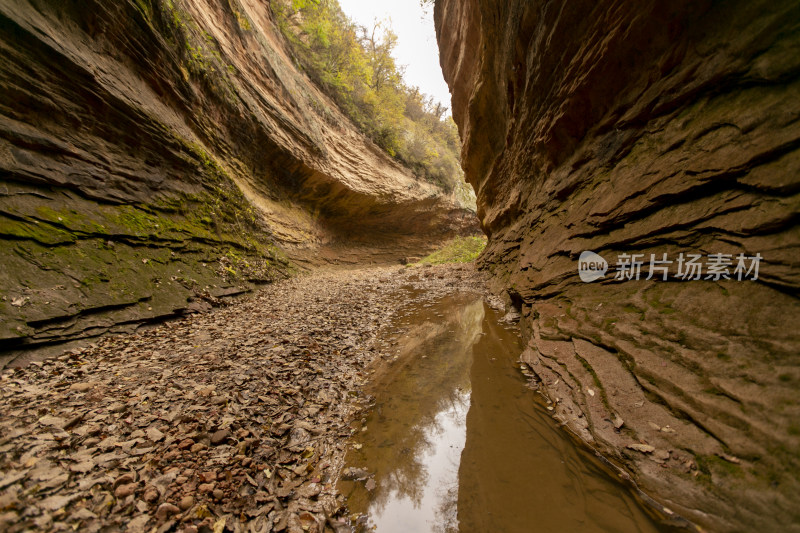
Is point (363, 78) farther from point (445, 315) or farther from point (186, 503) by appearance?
point (186, 503)

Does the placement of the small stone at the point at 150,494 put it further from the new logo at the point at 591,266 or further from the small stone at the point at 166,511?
the new logo at the point at 591,266

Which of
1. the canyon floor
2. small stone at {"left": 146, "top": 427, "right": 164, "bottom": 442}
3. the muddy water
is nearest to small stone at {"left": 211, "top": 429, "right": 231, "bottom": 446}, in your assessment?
the canyon floor

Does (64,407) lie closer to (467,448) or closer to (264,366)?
(264,366)

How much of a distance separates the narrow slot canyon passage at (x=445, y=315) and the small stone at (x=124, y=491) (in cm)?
3

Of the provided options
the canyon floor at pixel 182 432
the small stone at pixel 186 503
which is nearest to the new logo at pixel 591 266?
the canyon floor at pixel 182 432

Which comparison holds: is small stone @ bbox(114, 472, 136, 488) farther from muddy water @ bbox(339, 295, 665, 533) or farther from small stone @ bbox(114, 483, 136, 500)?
muddy water @ bbox(339, 295, 665, 533)

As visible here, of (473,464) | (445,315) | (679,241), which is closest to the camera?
(473,464)

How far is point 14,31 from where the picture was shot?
4383 millimetres

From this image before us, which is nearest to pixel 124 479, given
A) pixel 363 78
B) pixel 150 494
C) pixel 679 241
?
pixel 150 494

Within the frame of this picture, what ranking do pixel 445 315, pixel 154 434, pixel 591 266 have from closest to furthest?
pixel 154 434 < pixel 591 266 < pixel 445 315

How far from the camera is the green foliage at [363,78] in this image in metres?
15.3

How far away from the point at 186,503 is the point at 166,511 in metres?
0.12

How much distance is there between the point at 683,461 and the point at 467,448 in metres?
1.79

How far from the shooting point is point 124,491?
6.06 ft
